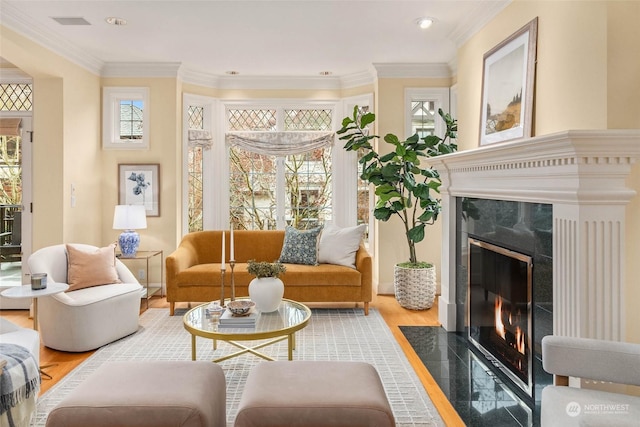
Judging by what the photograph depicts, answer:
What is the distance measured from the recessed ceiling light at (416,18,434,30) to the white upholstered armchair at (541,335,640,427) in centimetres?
282

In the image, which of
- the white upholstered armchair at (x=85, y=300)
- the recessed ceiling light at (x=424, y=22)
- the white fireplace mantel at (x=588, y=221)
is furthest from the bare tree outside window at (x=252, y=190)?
the white fireplace mantel at (x=588, y=221)

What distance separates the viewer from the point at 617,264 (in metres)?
1.93

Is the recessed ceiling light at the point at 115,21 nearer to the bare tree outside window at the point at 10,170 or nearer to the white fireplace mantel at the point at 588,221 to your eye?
the bare tree outside window at the point at 10,170

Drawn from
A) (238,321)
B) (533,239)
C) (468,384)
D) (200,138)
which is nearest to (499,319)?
(468,384)

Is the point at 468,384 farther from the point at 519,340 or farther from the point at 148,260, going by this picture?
the point at 148,260

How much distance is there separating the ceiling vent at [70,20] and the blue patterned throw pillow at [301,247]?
269 cm

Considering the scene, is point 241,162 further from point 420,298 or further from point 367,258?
point 420,298

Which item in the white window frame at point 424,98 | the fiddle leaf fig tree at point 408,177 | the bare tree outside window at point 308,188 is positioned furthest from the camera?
the bare tree outside window at point 308,188

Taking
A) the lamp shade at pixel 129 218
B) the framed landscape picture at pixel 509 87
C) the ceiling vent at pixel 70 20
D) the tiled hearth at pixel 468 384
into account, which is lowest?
the tiled hearth at pixel 468 384

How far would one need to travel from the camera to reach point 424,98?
16.7 feet

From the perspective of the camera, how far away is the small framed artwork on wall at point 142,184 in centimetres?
500

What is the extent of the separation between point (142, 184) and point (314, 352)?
2.96 meters

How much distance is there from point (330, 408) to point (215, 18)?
3.19 m

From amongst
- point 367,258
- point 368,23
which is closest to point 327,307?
point 367,258
